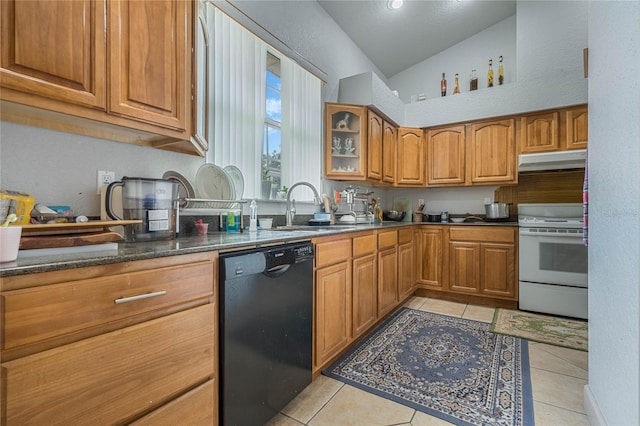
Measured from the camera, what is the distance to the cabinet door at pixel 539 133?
3143mm

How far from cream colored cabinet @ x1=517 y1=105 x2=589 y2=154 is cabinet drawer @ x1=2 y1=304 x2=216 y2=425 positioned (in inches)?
150

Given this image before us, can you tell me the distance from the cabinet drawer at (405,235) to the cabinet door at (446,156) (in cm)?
98

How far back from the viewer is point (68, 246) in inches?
35.4

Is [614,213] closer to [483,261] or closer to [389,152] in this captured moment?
[483,261]

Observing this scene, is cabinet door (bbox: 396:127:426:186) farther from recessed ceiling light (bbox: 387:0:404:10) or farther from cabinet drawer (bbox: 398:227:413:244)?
recessed ceiling light (bbox: 387:0:404:10)

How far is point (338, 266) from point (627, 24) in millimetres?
1704

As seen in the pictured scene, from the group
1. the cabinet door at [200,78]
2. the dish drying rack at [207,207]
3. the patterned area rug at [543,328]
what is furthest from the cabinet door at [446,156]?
the cabinet door at [200,78]

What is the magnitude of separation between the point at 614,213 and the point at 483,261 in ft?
7.44

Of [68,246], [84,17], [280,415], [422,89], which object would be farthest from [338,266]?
[422,89]

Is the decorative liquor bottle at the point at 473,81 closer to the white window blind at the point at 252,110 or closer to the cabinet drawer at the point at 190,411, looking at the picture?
the white window blind at the point at 252,110

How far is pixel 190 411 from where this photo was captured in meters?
1.00

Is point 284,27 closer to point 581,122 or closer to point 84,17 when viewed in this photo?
point 84,17

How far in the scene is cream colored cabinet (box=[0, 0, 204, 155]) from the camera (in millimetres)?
888

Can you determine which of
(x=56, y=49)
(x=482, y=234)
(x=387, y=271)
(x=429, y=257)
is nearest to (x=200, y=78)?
(x=56, y=49)
